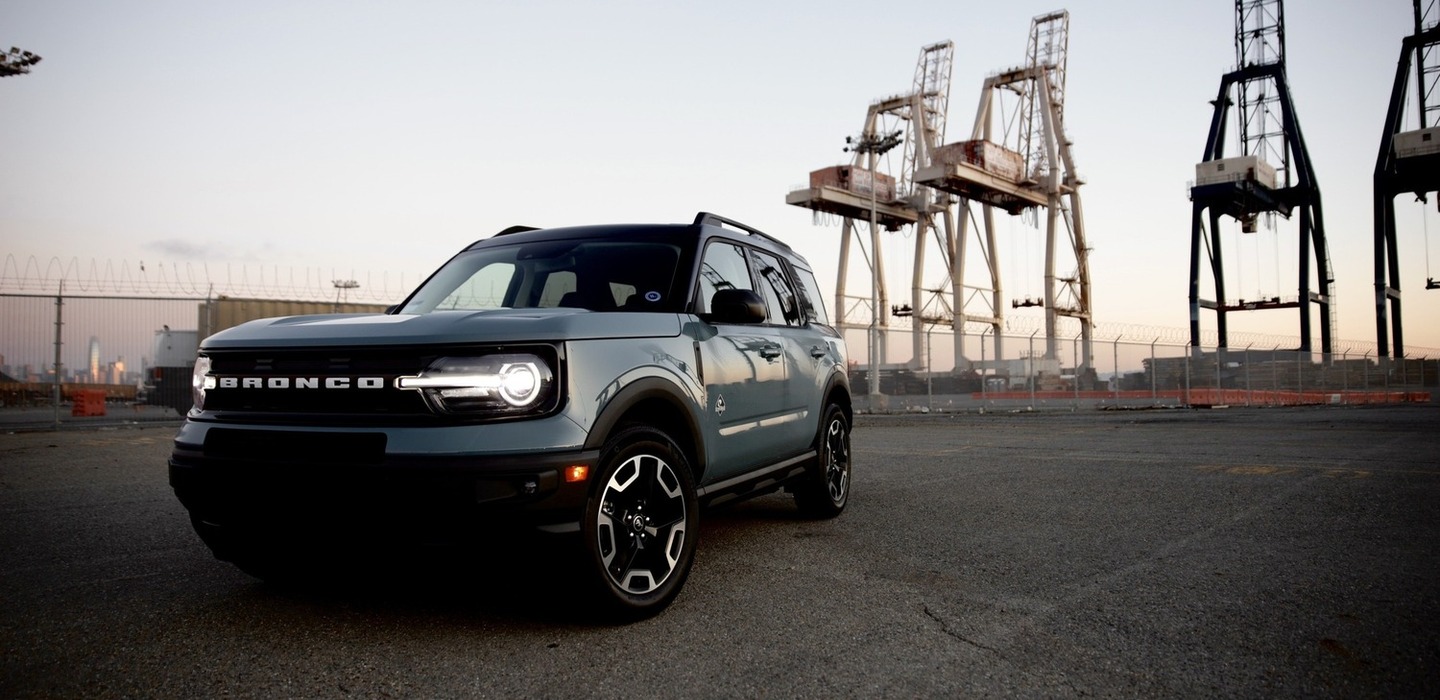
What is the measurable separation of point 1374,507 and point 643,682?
6.11 metres

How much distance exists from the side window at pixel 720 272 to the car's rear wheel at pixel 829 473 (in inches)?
49.4

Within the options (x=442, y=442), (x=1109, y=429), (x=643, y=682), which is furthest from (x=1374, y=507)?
(x=1109, y=429)

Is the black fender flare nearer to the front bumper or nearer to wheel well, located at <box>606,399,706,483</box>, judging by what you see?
wheel well, located at <box>606,399,706,483</box>

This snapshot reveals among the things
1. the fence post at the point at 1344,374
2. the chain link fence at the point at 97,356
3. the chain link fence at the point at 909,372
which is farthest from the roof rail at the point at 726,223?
the fence post at the point at 1344,374

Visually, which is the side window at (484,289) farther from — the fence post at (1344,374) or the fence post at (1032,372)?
the fence post at (1344,374)

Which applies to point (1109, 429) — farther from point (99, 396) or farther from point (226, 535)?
point (99, 396)

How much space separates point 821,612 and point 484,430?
160 centimetres

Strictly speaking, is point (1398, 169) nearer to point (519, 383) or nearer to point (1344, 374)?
point (1344, 374)

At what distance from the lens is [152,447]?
12.8 meters

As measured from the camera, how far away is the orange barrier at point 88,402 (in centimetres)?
1647

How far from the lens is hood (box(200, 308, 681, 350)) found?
328 cm

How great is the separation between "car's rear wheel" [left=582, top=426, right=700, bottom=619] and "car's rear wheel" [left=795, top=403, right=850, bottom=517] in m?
1.99

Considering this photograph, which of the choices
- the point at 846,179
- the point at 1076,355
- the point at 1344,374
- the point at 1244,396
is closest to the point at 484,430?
the point at 1076,355

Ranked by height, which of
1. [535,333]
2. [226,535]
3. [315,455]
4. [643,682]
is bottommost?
[643,682]
